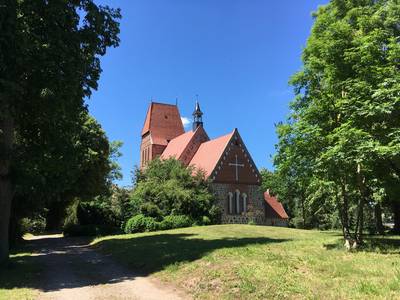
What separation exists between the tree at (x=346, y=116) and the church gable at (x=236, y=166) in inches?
1156

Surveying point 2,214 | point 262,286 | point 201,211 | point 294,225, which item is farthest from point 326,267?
point 294,225

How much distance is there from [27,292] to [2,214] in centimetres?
570

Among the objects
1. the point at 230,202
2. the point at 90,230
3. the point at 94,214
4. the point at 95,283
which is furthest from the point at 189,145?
the point at 95,283

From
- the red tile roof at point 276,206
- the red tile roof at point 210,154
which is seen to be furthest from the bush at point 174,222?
the red tile roof at point 276,206

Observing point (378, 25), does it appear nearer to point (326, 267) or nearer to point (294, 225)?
point (326, 267)

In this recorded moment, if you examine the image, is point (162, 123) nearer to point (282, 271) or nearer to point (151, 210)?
point (151, 210)

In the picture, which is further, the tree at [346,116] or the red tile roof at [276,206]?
the red tile roof at [276,206]

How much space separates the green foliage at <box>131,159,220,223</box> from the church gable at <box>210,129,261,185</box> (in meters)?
5.05

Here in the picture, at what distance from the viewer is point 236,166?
4862 centimetres

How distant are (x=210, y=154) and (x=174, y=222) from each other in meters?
16.5

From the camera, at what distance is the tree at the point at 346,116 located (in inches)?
519

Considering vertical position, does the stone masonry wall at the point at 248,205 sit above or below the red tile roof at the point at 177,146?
below

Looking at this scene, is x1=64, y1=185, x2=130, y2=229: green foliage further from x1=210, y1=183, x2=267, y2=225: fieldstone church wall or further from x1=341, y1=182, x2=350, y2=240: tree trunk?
x1=341, y1=182, x2=350, y2=240: tree trunk

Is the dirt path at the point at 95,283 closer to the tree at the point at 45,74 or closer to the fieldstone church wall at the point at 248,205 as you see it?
the tree at the point at 45,74
